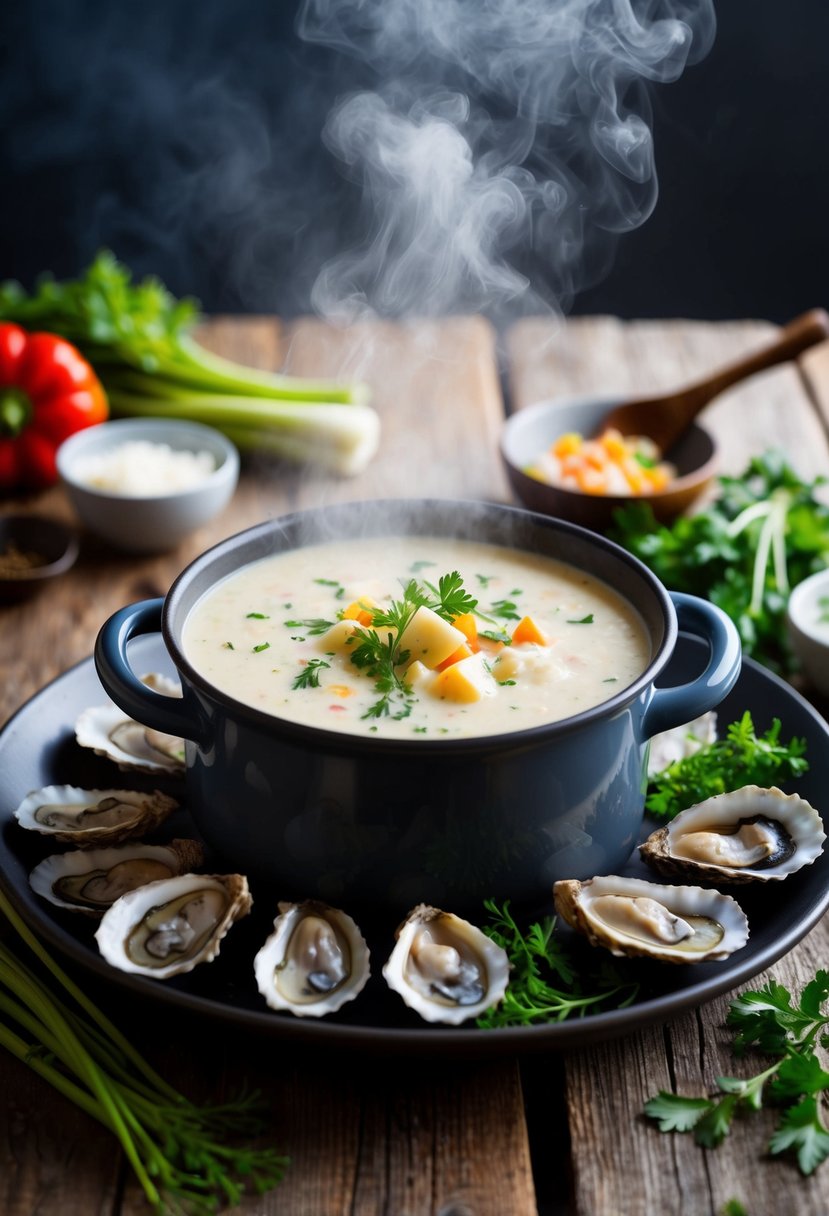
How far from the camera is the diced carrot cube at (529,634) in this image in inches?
93.9

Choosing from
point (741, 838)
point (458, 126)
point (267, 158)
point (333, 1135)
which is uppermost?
point (458, 126)

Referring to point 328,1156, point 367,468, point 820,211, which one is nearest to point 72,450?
point 367,468

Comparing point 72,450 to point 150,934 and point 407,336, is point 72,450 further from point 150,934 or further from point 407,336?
point 150,934

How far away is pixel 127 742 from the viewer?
2.51 m

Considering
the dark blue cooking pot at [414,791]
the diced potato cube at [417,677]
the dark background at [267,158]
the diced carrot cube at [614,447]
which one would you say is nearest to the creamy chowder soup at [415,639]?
the diced potato cube at [417,677]

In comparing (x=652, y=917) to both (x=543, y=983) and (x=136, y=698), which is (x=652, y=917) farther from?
(x=136, y=698)

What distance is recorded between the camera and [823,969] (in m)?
2.17

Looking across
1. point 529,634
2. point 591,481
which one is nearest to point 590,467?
point 591,481

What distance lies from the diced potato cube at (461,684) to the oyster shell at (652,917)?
36 cm

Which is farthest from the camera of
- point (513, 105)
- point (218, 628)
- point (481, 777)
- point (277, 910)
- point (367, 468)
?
point (513, 105)

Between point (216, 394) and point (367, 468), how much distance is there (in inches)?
24.3

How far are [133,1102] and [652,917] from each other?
0.81 m

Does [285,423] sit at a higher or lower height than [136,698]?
lower

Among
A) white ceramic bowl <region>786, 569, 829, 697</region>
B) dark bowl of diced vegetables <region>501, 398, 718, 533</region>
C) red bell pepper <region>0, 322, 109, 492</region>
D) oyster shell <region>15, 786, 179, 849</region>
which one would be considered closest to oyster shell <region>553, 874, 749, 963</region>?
oyster shell <region>15, 786, 179, 849</region>
